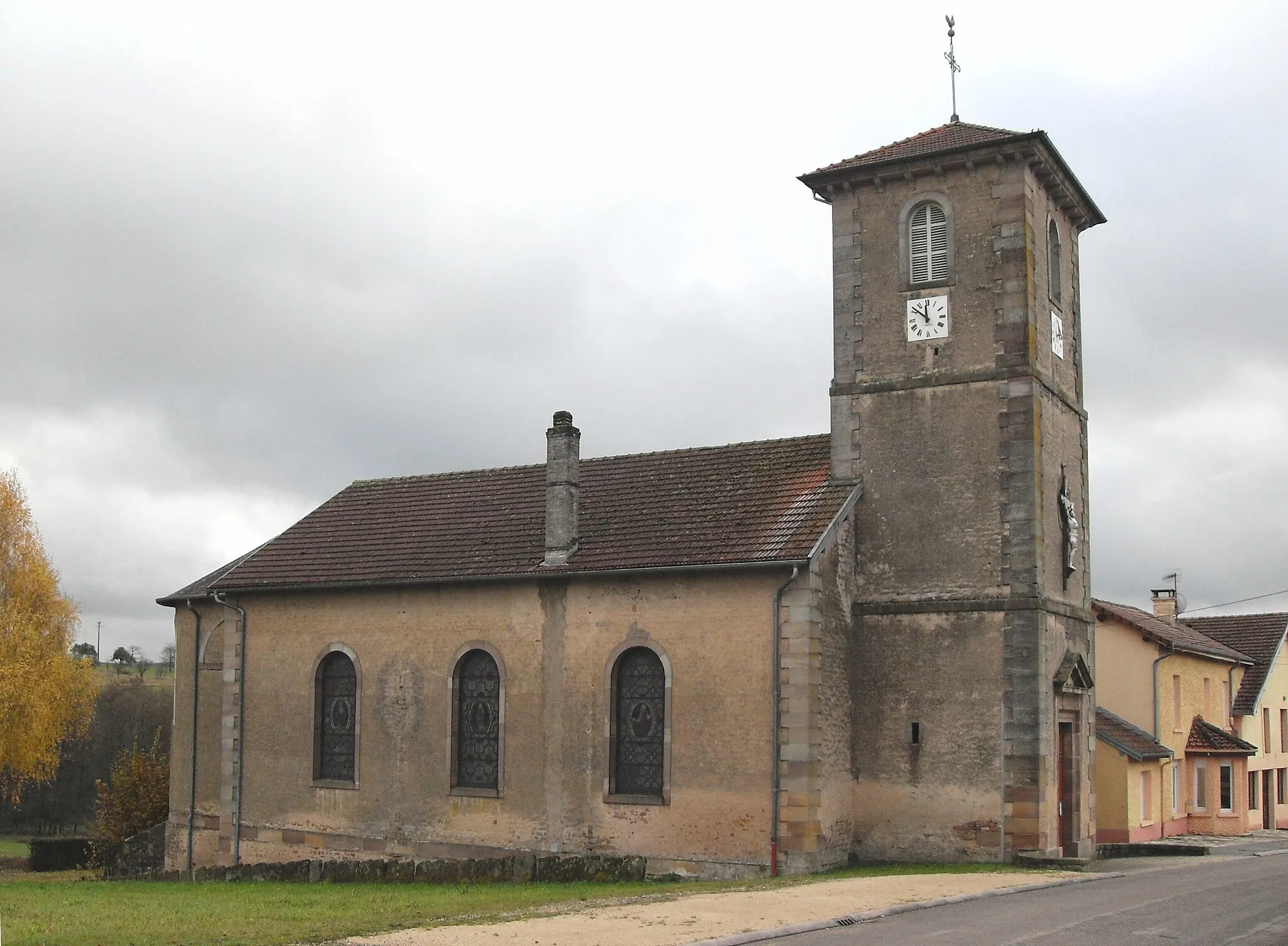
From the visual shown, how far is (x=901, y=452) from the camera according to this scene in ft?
77.3

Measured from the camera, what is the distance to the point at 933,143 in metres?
24.6

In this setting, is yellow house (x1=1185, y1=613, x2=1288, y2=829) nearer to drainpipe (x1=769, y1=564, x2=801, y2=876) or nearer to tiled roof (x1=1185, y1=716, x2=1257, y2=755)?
tiled roof (x1=1185, y1=716, x2=1257, y2=755)

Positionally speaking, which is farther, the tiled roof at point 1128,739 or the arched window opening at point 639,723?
the tiled roof at point 1128,739

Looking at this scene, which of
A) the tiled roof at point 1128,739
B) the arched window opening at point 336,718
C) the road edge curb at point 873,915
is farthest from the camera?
the tiled roof at point 1128,739

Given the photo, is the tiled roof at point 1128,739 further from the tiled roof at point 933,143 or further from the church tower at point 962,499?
the tiled roof at point 933,143

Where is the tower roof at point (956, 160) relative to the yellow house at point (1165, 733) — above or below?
above

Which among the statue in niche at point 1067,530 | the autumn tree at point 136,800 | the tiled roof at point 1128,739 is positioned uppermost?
the statue in niche at point 1067,530

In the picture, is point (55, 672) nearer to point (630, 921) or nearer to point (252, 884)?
point (252, 884)

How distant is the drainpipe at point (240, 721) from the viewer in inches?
1074

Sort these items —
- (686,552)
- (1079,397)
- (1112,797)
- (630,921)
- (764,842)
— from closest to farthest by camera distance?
(630,921) < (764,842) < (686,552) < (1079,397) < (1112,797)

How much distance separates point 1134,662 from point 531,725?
17571 millimetres

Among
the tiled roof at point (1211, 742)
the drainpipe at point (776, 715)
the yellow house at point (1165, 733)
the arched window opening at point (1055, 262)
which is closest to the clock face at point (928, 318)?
the arched window opening at point (1055, 262)

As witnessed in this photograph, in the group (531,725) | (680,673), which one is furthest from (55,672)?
(680,673)

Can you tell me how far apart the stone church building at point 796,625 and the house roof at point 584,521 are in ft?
0.29
